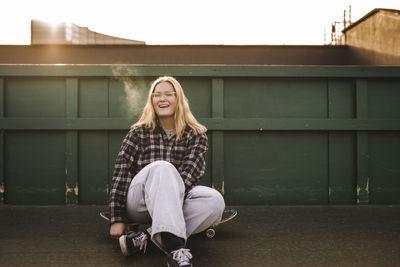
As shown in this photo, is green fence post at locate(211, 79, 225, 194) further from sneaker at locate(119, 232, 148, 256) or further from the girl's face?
sneaker at locate(119, 232, 148, 256)

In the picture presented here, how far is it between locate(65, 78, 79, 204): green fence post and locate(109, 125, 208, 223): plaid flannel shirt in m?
1.25

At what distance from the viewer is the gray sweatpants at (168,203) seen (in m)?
1.81

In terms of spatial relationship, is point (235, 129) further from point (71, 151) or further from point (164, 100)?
point (71, 151)

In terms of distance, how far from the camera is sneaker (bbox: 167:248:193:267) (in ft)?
5.58

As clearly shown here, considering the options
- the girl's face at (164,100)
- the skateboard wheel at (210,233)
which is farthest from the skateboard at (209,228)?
the girl's face at (164,100)

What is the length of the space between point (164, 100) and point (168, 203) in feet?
2.57

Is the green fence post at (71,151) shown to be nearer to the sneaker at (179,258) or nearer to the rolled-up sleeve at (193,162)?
the rolled-up sleeve at (193,162)

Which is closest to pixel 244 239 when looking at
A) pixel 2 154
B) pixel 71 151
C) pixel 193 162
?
pixel 193 162

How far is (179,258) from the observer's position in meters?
1.72

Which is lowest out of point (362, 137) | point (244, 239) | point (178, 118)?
point (244, 239)

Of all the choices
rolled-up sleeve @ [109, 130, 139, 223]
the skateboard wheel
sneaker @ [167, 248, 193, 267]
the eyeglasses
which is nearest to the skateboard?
the skateboard wheel

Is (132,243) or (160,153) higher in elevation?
(160,153)

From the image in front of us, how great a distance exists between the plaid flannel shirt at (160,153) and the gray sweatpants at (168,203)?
0.37ft

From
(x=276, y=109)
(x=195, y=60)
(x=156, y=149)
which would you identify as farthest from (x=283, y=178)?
(x=195, y=60)
